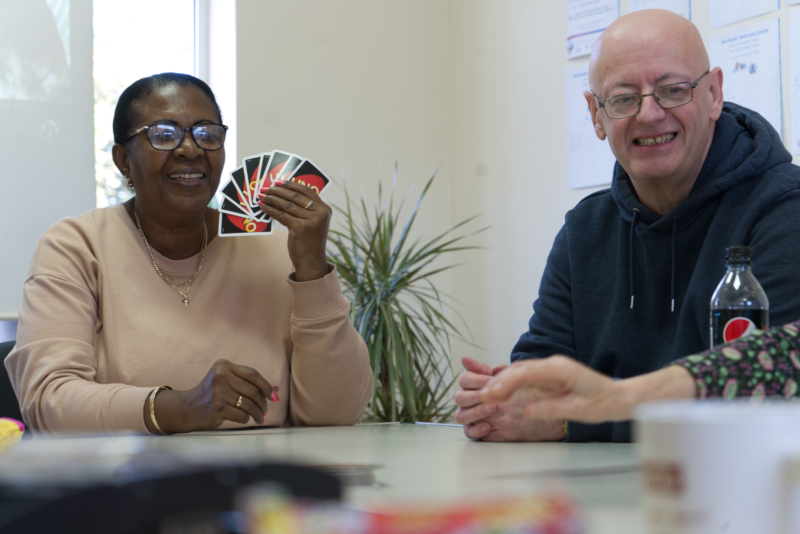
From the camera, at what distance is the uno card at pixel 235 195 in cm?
171

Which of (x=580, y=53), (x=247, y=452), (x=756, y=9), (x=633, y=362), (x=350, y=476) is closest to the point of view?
(x=350, y=476)

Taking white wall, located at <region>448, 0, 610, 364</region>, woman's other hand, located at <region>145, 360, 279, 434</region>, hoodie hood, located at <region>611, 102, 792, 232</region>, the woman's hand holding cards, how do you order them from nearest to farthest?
woman's other hand, located at <region>145, 360, 279, 434</region>
hoodie hood, located at <region>611, 102, 792, 232</region>
the woman's hand holding cards
white wall, located at <region>448, 0, 610, 364</region>

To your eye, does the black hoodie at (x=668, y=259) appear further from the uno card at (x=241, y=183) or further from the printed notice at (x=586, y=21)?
the printed notice at (x=586, y=21)

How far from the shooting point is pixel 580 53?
3221 mm

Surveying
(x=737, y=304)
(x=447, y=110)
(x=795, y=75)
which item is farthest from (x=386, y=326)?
(x=737, y=304)

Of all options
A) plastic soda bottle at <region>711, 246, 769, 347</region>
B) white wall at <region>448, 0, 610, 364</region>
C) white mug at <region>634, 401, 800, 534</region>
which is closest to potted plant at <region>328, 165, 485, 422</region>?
white wall at <region>448, 0, 610, 364</region>

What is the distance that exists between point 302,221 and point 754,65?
70.0 inches

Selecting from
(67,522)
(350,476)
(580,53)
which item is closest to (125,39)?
(580,53)

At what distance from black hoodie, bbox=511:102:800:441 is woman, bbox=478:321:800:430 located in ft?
1.92

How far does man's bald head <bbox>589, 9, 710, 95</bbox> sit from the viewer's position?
153 centimetres

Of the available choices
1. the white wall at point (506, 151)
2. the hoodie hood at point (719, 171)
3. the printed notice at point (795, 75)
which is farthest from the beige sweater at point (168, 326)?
the white wall at point (506, 151)

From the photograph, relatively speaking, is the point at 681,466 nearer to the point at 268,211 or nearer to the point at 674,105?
the point at 674,105

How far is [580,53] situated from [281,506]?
10.3 feet

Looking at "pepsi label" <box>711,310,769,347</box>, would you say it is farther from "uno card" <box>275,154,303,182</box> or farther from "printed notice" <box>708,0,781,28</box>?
"printed notice" <box>708,0,781,28</box>
